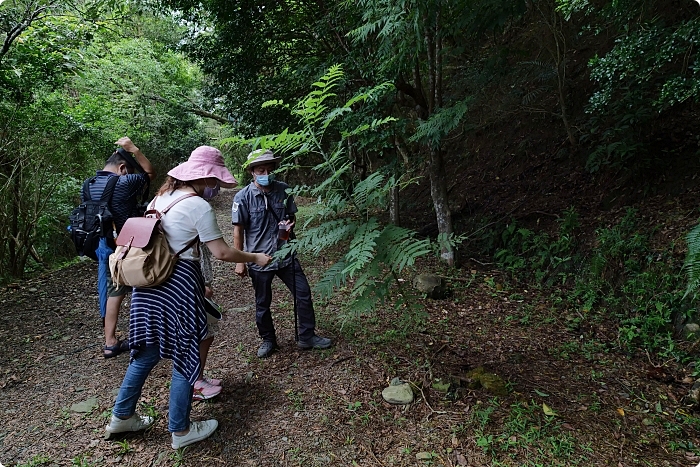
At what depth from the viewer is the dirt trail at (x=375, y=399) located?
256 centimetres

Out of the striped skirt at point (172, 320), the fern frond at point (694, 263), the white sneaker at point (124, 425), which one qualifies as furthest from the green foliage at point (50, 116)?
the fern frond at point (694, 263)

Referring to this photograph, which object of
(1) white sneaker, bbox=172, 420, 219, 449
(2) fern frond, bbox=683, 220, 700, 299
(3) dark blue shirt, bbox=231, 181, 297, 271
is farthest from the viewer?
(3) dark blue shirt, bbox=231, 181, 297, 271

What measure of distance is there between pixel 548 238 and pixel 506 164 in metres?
2.59

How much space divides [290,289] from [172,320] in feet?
4.29

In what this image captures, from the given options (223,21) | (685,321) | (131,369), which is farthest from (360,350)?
(223,21)

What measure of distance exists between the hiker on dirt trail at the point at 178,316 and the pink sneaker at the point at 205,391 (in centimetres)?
46

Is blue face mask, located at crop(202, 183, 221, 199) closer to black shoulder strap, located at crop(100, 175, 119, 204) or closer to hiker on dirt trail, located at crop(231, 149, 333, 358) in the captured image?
hiker on dirt trail, located at crop(231, 149, 333, 358)

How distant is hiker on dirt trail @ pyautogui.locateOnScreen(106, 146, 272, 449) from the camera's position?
245 cm

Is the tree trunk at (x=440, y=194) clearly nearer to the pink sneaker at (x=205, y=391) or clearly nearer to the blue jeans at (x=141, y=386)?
the pink sneaker at (x=205, y=391)

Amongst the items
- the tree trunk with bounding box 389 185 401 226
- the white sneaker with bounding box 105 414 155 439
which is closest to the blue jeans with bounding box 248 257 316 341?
the white sneaker with bounding box 105 414 155 439

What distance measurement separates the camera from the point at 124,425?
2.62 m

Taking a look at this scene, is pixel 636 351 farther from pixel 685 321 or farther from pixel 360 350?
pixel 360 350

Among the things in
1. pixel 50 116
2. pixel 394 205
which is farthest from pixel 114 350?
pixel 394 205

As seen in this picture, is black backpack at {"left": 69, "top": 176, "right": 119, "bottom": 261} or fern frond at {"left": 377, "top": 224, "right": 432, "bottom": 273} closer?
fern frond at {"left": 377, "top": 224, "right": 432, "bottom": 273}
